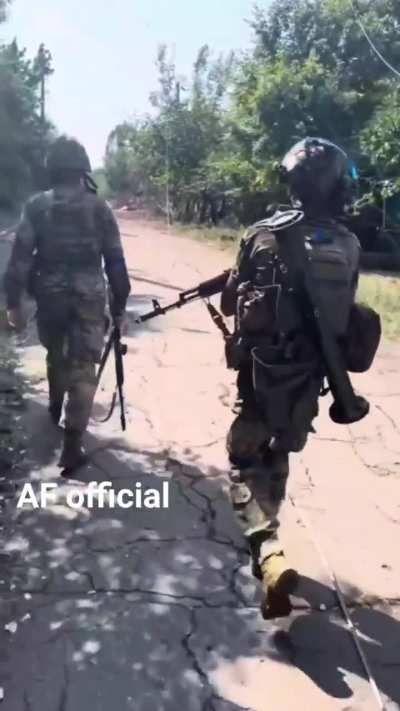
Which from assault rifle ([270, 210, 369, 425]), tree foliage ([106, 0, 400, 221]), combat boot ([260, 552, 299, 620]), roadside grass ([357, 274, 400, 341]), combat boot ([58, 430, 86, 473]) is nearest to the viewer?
combat boot ([260, 552, 299, 620])

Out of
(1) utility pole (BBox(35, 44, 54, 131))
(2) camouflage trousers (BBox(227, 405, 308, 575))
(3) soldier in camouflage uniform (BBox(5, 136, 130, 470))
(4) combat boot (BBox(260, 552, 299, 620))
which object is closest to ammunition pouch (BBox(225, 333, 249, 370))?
(2) camouflage trousers (BBox(227, 405, 308, 575))

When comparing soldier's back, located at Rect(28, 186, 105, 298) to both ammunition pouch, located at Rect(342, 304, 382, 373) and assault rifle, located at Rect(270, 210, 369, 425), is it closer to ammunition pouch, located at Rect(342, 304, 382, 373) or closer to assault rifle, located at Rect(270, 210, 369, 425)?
assault rifle, located at Rect(270, 210, 369, 425)

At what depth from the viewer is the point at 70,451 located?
15.5 feet

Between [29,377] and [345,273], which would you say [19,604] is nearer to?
[345,273]

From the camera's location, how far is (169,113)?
114 ft

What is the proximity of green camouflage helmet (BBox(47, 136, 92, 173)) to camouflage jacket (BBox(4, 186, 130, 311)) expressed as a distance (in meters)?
0.12

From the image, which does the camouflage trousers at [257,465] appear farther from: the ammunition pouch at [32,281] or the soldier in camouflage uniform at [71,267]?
the ammunition pouch at [32,281]

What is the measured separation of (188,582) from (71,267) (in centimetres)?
203

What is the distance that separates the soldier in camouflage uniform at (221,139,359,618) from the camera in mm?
3354

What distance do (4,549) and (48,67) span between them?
157 ft

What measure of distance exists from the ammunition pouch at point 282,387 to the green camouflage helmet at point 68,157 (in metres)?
1.93

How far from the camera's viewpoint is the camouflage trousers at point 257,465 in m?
3.50

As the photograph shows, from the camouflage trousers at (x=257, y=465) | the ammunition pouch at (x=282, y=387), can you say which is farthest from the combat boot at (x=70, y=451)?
the ammunition pouch at (x=282, y=387)

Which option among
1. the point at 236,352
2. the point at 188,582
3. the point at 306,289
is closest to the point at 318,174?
the point at 306,289
